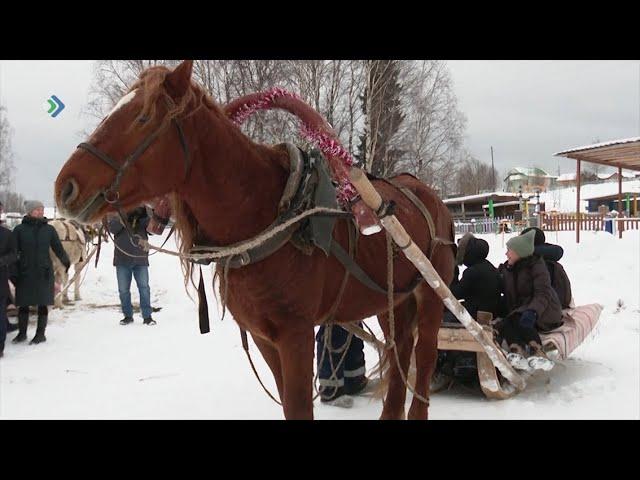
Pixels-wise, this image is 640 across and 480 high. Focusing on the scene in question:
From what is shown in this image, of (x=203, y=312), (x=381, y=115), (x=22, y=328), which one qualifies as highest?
(x=381, y=115)

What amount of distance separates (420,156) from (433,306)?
18840 mm

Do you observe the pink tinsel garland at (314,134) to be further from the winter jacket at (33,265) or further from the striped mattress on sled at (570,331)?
the winter jacket at (33,265)

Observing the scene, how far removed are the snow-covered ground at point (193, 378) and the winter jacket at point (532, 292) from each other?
0.54 metres

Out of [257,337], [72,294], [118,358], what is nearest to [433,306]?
[257,337]

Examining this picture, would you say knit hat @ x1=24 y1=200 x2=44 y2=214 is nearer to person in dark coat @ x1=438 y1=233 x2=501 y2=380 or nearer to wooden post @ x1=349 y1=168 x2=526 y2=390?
person in dark coat @ x1=438 y1=233 x2=501 y2=380

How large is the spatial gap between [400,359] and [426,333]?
0.89ft

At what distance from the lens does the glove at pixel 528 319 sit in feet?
13.9

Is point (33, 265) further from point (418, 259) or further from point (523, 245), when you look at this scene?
point (523, 245)

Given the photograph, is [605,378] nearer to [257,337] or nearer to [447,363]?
[447,363]

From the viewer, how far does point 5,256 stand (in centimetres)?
598

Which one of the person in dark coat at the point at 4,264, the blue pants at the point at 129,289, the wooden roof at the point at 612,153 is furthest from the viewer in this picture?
the wooden roof at the point at 612,153

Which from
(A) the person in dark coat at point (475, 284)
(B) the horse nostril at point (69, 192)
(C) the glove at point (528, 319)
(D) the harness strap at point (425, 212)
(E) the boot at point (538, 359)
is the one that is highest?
(B) the horse nostril at point (69, 192)

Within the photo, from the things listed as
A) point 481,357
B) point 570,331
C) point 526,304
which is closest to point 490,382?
point 481,357

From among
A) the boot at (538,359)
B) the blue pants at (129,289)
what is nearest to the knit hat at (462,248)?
the boot at (538,359)
